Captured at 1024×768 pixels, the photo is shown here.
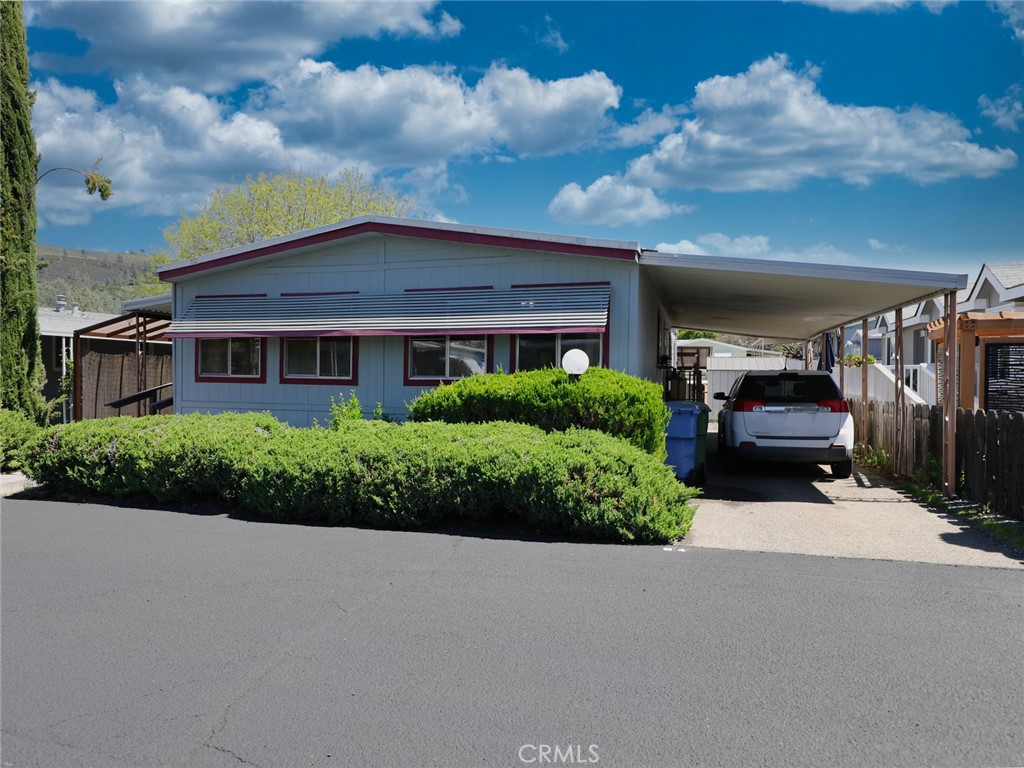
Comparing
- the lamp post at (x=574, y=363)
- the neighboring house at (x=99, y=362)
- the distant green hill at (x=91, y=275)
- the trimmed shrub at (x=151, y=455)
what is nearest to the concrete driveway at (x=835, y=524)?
the lamp post at (x=574, y=363)

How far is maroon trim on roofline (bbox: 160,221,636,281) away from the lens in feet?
36.0

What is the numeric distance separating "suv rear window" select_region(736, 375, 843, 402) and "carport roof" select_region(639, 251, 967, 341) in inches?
53.6

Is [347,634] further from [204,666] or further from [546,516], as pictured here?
[546,516]

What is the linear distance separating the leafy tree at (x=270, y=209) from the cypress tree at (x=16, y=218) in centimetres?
1676

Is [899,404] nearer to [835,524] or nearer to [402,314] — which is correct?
A: [835,524]

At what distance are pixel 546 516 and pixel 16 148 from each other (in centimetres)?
1110

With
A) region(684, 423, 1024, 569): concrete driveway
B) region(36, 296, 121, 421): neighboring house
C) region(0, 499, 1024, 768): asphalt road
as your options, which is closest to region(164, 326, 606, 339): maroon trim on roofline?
region(684, 423, 1024, 569): concrete driveway

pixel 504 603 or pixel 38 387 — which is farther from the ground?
pixel 38 387

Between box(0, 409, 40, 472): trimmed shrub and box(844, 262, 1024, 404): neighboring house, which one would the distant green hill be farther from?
box(844, 262, 1024, 404): neighboring house

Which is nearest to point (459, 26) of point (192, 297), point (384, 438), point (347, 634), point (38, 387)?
point (192, 297)

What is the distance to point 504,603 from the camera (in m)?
4.91

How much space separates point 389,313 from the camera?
1210cm

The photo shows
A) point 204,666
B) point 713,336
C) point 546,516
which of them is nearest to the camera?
point 204,666

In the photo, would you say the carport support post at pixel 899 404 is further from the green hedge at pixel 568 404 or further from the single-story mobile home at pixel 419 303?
the green hedge at pixel 568 404
